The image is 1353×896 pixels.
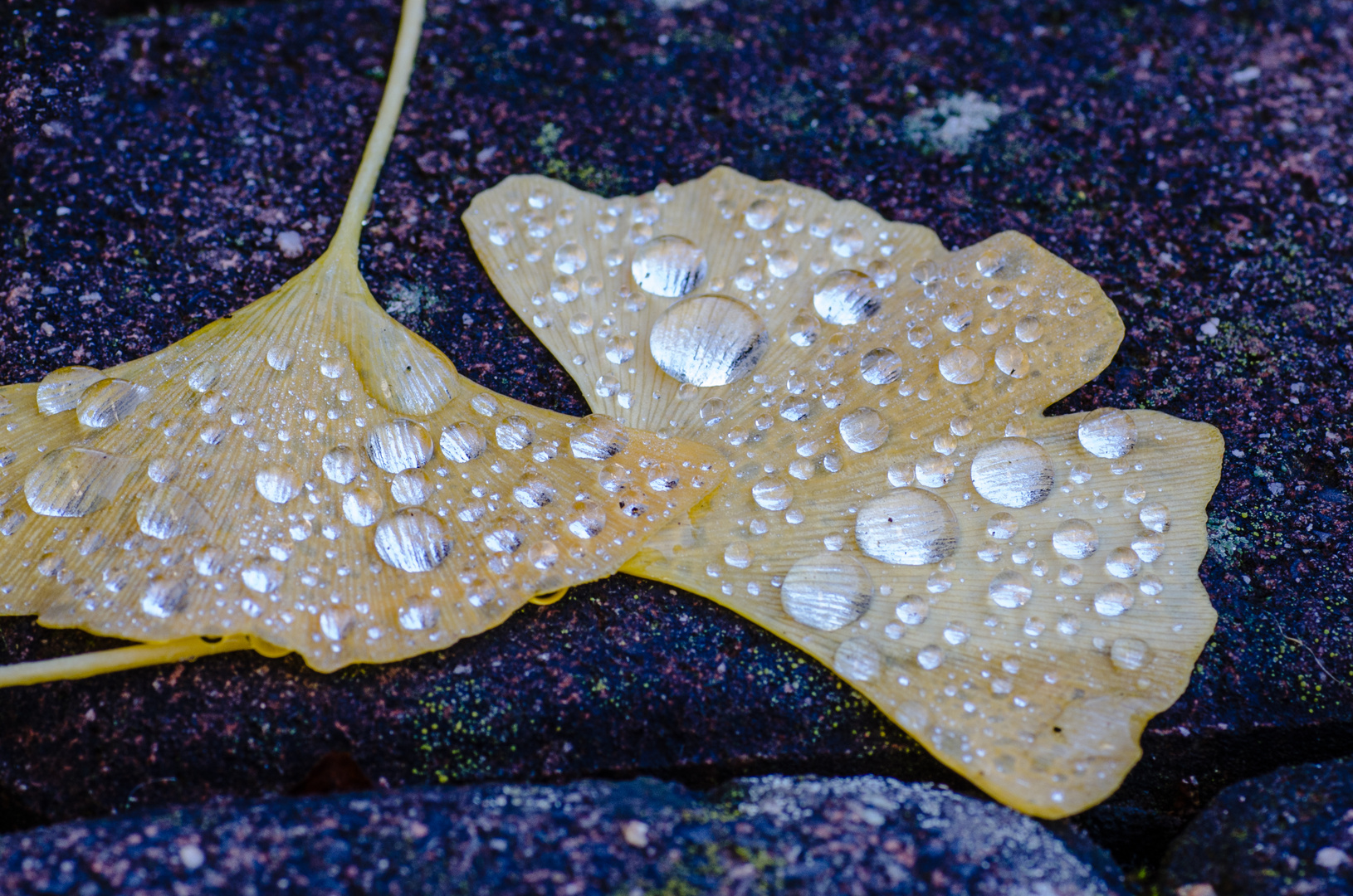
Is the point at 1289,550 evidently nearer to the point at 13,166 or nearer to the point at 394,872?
the point at 394,872

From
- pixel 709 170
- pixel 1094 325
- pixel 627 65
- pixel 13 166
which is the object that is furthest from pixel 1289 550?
pixel 13 166

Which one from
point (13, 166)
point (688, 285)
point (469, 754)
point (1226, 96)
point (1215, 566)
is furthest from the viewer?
point (1226, 96)

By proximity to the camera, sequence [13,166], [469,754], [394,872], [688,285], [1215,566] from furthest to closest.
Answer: [13,166], [688,285], [1215,566], [469,754], [394,872]

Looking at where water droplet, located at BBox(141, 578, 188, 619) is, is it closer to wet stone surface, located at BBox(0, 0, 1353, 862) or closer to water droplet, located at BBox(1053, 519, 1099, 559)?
wet stone surface, located at BBox(0, 0, 1353, 862)

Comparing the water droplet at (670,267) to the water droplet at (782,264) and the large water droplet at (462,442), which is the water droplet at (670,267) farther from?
the large water droplet at (462,442)

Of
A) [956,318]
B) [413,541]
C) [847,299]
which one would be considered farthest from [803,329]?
[413,541]

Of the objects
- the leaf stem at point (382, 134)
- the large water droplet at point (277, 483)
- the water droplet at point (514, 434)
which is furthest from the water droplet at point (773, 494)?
the leaf stem at point (382, 134)

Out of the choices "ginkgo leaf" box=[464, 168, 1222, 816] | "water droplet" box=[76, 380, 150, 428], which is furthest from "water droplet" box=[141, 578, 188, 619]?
"ginkgo leaf" box=[464, 168, 1222, 816]

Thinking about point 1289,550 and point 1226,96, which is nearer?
point 1289,550
